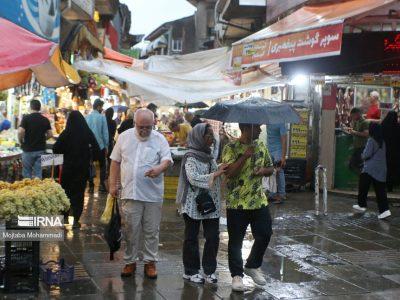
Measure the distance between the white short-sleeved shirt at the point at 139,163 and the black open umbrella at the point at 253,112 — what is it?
67cm

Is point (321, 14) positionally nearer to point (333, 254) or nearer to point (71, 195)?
point (333, 254)

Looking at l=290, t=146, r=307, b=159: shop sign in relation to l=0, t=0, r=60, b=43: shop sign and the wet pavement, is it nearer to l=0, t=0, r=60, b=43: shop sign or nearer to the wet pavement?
the wet pavement

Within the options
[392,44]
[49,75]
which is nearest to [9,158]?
[49,75]

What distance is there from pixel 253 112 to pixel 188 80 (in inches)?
364

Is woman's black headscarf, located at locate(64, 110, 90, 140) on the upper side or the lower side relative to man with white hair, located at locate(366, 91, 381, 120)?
lower

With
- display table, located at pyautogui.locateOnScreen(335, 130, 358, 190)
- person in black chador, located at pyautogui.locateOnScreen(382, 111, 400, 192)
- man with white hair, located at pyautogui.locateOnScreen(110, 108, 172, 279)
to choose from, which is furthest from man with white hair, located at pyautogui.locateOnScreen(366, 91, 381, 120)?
man with white hair, located at pyautogui.locateOnScreen(110, 108, 172, 279)

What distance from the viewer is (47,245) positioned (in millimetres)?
7551

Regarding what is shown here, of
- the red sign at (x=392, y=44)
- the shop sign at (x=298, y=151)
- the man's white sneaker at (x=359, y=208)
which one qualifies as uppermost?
the red sign at (x=392, y=44)

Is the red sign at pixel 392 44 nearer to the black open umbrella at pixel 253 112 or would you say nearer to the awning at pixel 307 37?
the awning at pixel 307 37

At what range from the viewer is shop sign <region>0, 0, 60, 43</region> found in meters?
9.64

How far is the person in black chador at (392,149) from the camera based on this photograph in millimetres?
12672

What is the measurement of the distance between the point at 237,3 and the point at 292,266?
454 inches

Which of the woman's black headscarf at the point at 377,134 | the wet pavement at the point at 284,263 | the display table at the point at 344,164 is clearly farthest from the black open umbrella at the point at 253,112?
the display table at the point at 344,164

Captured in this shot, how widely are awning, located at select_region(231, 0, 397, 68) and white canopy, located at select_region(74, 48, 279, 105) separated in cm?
206
